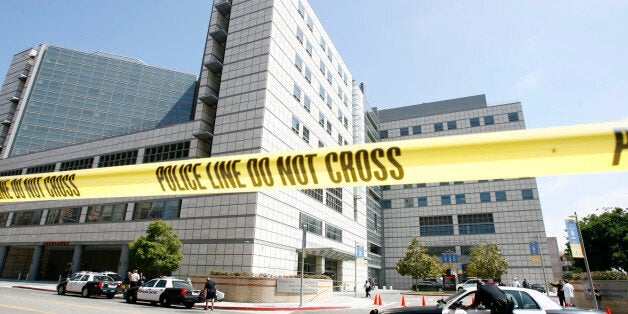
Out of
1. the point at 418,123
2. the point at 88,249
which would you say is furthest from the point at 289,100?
the point at 418,123

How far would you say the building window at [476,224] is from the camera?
189ft

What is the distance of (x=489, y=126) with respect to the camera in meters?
62.4

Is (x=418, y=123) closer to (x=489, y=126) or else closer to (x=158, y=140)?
(x=489, y=126)

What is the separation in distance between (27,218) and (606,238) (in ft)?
257

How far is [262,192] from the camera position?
28422mm

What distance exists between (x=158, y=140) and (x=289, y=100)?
46.8 ft

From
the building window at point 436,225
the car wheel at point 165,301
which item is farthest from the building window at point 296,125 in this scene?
the building window at point 436,225

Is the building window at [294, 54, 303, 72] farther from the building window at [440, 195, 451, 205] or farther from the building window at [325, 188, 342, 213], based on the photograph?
the building window at [440, 195, 451, 205]

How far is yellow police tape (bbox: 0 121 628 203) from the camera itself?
263 centimetres

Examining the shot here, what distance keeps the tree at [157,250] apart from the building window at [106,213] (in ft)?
34.3

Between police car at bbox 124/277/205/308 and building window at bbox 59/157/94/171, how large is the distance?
25.7m

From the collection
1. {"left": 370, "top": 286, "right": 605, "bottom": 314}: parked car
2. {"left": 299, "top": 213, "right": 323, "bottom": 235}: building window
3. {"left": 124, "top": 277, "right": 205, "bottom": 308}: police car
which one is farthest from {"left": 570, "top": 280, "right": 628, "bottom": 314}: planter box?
{"left": 299, "top": 213, "right": 323, "bottom": 235}: building window

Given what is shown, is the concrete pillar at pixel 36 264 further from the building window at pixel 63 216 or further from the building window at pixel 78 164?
the building window at pixel 78 164

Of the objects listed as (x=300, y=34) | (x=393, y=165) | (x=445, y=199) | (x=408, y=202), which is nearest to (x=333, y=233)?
(x=300, y=34)
